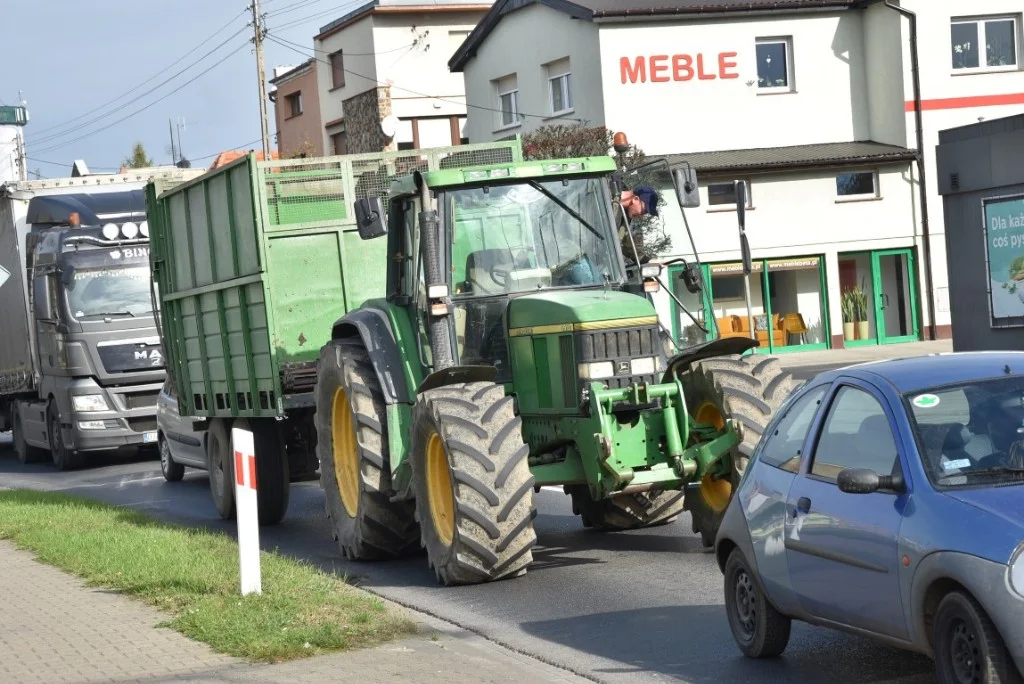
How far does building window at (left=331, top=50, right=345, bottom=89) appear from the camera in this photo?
2169 inches

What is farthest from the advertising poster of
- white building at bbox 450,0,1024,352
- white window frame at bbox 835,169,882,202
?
white window frame at bbox 835,169,882,202

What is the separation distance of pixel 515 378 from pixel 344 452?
2.05 meters

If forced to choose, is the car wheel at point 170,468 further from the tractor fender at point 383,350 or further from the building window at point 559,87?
the building window at point 559,87

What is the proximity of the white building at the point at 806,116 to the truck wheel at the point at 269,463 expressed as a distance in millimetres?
24088

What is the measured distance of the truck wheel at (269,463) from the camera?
48.3 feet

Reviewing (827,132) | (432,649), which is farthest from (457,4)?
(432,649)

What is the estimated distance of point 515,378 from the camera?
11.0m

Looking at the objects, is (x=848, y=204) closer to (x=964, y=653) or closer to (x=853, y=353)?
(x=853, y=353)

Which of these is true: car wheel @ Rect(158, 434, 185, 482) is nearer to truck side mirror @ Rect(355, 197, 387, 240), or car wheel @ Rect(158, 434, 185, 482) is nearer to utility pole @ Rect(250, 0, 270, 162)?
truck side mirror @ Rect(355, 197, 387, 240)

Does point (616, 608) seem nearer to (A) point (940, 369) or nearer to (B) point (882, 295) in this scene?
(A) point (940, 369)

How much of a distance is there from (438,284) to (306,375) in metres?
3.01

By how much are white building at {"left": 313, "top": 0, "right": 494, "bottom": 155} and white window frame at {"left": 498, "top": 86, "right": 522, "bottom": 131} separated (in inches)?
333

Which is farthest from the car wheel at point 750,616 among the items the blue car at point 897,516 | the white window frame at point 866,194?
the white window frame at point 866,194

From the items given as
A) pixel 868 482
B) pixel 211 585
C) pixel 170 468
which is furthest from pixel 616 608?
pixel 170 468
